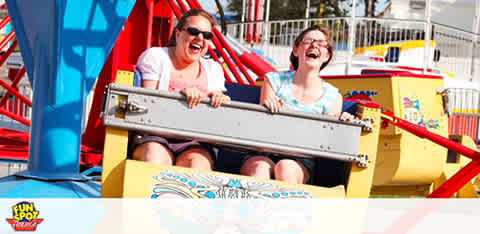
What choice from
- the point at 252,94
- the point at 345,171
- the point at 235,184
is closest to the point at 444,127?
the point at 252,94

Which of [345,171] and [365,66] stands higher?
[365,66]

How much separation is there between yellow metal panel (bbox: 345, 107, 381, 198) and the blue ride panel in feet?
5.16

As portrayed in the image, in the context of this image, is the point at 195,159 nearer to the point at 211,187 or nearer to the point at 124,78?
the point at 211,187

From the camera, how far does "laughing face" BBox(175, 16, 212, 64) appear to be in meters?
3.21

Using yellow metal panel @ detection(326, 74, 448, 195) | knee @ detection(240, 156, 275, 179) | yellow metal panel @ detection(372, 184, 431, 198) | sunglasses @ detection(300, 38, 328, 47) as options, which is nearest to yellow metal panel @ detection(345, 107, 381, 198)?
knee @ detection(240, 156, 275, 179)

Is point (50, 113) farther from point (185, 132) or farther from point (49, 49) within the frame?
point (185, 132)

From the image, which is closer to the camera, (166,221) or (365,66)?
(166,221)

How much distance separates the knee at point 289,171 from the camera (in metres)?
3.02

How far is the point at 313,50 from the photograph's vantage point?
332cm

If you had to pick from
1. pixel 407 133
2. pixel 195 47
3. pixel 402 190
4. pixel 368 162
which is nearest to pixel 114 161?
pixel 195 47

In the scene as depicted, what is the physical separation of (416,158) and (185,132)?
3807 millimetres

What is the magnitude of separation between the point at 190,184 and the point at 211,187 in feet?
0.31

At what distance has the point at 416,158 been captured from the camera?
607 centimetres

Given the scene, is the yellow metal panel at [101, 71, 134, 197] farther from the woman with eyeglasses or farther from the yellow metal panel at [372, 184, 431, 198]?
the yellow metal panel at [372, 184, 431, 198]
